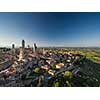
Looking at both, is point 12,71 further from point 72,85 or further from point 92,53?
point 92,53
